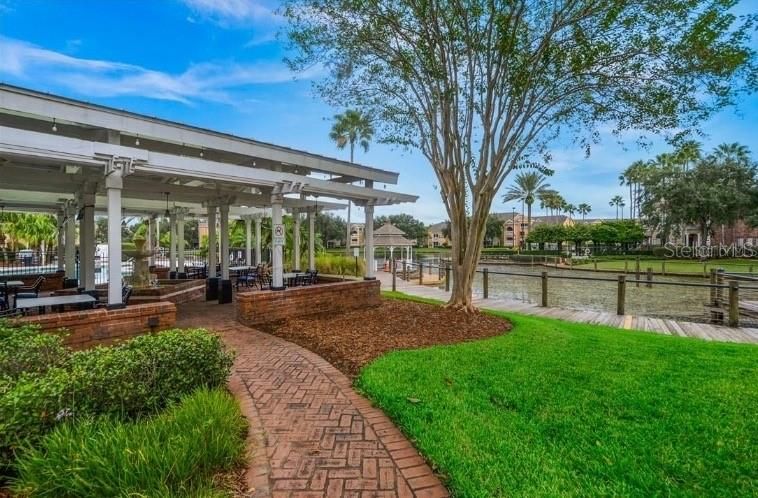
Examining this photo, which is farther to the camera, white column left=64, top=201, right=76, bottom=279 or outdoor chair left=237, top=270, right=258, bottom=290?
outdoor chair left=237, top=270, right=258, bottom=290

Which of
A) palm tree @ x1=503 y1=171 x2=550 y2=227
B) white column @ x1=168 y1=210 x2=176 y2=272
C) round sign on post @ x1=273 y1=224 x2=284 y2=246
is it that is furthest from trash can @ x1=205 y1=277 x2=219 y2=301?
palm tree @ x1=503 y1=171 x2=550 y2=227

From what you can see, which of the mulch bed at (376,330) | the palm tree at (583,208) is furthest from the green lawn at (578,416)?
the palm tree at (583,208)

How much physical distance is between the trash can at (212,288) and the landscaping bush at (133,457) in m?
8.29

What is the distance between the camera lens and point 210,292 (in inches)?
431

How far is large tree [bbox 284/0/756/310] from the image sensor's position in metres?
6.81

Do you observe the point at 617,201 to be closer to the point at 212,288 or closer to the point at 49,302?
the point at 212,288

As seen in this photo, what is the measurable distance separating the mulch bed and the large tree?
915mm

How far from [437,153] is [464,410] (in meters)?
6.45

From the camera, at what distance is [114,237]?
225 inches

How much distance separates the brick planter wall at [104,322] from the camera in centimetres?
530

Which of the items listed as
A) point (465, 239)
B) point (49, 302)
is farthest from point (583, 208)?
point (49, 302)

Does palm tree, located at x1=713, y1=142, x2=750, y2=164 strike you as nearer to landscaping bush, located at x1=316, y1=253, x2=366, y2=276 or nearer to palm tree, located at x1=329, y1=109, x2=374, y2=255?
palm tree, located at x1=329, y1=109, x2=374, y2=255

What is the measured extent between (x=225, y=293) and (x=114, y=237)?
16.3ft

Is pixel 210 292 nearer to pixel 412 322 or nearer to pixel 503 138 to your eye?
pixel 412 322
